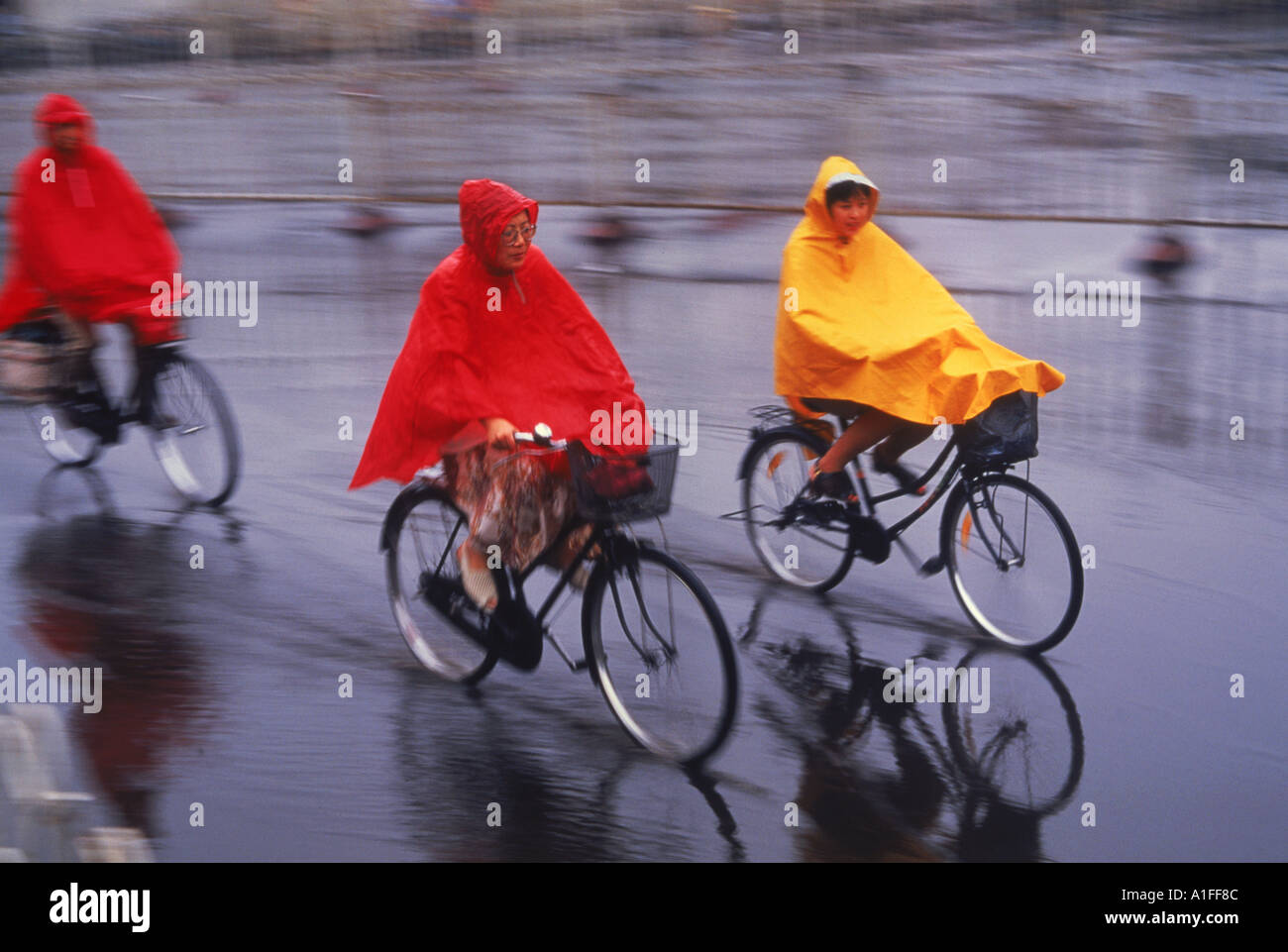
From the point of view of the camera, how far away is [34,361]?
759 cm

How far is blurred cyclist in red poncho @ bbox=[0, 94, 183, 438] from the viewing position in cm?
736

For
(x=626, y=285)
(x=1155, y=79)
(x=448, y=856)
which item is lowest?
(x=448, y=856)

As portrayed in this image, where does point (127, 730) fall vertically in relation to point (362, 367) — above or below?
below

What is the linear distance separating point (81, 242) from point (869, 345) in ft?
13.9

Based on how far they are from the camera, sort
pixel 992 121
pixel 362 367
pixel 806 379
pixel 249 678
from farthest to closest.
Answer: pixel 992 121
pixel 362 367
pixel 806 379
pixel 249 678

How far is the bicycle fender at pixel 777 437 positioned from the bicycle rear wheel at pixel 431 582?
1764 millimetres

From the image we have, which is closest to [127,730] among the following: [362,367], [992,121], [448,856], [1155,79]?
[448,856]

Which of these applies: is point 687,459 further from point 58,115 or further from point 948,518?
point 58,115

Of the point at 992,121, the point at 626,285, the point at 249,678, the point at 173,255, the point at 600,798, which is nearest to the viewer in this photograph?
the point at 600,798

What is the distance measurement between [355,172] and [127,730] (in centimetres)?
1107

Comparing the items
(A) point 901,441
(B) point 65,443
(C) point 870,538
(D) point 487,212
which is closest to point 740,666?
(C) point 870,538

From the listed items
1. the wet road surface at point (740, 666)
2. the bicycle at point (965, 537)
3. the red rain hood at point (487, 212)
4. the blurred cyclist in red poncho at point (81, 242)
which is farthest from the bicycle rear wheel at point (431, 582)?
the blurred cyclist in red poncho at point (81, 242)

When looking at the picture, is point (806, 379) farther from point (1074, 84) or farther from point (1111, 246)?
point (1074, 84)

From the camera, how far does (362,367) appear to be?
9969 mm
